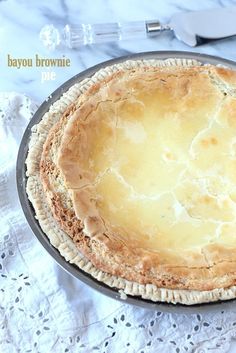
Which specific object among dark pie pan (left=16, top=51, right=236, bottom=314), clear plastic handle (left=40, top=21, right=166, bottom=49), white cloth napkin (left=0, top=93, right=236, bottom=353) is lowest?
white cloth napkin (left=0, top=93, right=236, bottom=353)

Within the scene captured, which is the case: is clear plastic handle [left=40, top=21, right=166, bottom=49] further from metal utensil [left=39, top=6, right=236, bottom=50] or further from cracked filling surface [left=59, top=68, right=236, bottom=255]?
cracked filling surface [left=59, top=68, right=236, bottom=255]

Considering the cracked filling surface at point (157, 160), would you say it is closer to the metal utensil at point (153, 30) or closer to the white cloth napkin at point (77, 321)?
the white cloth napkin at point (77, 321)

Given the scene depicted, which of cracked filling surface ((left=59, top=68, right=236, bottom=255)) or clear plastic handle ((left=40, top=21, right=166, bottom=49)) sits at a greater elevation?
clear plastic handle ((left=40, top=21, right=166, bottom=49))

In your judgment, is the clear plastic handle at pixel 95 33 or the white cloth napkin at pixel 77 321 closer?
the white cloth napkin at pixel 77 321

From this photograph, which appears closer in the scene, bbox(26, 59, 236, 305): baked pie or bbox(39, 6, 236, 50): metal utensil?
bbox(26, 59, 236, 305): baked pie

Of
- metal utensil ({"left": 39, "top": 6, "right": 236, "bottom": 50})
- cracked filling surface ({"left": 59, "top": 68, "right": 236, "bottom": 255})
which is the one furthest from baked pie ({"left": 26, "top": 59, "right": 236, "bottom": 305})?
metal utensil ({"left": 39, "top": 6, "right": 236, "bottom": 50})

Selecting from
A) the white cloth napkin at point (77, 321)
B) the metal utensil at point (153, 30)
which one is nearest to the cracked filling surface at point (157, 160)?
the white cloth napkin at point (77, 321)

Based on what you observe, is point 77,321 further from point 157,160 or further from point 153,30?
point 153,30
